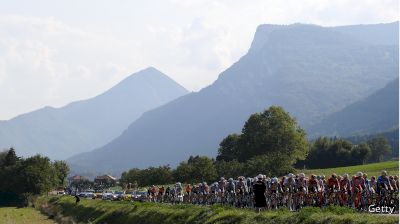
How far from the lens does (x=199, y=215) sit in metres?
34.6

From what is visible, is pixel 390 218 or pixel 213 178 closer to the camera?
pixel 390 218

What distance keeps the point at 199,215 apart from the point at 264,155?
5748 cm

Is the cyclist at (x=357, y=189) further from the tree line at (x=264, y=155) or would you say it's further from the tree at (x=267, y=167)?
the tree line at (x=264, y=155)

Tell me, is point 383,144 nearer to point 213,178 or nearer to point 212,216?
point 213,178

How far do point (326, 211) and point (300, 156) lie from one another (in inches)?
3203

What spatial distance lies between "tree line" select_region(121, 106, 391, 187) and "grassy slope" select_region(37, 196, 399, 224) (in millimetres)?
27788

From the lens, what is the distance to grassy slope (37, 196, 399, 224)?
23686mm

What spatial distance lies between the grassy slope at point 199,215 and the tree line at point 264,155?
27.8 metres

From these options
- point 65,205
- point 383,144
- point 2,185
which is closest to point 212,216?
point 65,205

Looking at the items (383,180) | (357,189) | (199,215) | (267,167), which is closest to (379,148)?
(267,167)

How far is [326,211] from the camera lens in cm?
2570

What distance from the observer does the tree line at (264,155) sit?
3357 inches

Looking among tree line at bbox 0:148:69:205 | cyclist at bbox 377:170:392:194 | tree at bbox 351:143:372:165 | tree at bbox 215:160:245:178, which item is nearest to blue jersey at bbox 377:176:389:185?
Answer: cyclist at bbox 377:170:392:194

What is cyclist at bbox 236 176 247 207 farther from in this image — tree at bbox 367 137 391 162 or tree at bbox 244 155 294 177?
tree at bbox 367 137 391 162
